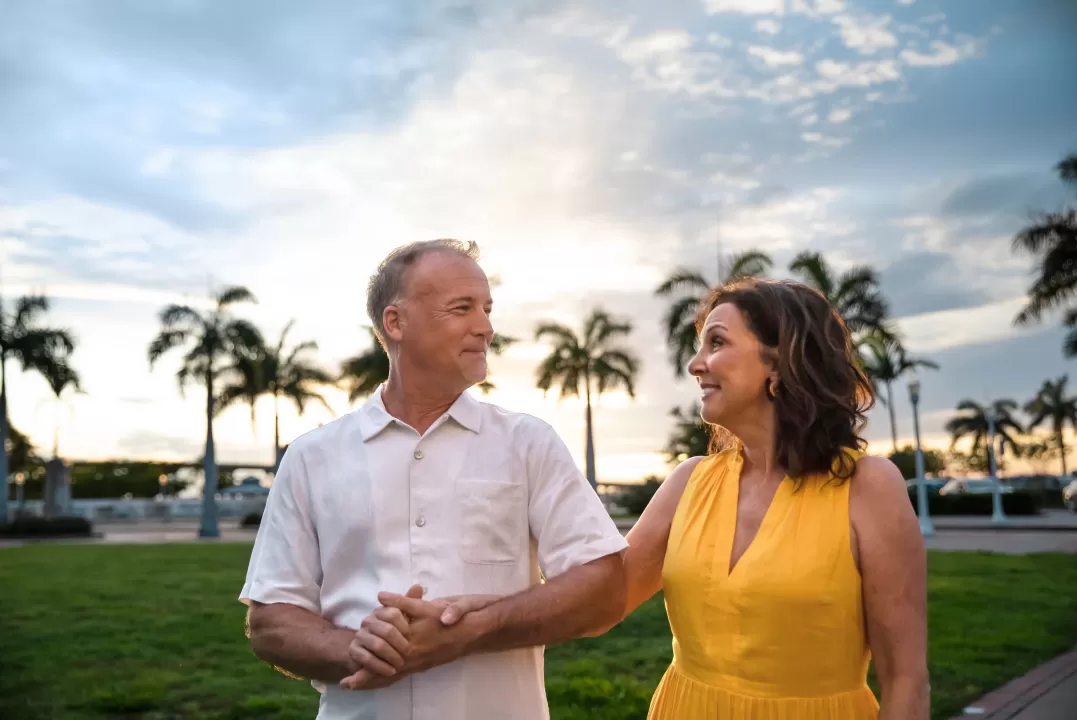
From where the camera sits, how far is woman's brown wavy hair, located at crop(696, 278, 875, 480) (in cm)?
272

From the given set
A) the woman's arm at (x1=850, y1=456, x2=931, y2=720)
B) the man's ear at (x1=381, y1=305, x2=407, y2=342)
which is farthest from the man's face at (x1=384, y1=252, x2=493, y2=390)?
the woman's arm at (x1=850, y1=456, x2=931, y2=720)

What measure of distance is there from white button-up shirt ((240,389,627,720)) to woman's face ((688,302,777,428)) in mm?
479

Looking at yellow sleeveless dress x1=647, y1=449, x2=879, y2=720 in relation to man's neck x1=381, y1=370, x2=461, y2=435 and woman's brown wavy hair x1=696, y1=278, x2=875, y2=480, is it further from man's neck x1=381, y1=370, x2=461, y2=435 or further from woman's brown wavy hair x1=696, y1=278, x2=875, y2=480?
man's neck x1=381, y1=370, x2=461, y2=435

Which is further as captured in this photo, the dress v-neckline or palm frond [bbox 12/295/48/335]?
palm frond [bbox 12/295/48/335]

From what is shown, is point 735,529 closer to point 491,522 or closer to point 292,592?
point 491,522

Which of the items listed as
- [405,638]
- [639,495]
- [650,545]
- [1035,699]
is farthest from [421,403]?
[639,495]

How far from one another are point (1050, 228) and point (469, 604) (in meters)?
35.0

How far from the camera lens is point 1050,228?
1276 inches

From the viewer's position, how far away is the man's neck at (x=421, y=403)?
283 cm

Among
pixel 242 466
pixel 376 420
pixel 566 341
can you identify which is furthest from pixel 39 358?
pixel 376 420

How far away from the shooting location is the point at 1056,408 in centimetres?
8619

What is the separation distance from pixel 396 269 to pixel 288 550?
87 centimetres

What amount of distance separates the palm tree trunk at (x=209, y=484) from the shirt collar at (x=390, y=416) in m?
36.9

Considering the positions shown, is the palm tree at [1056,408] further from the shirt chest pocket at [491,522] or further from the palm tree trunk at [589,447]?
the shirt chest pocket at [491,522]
